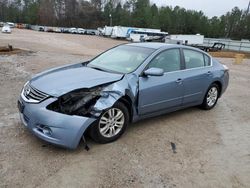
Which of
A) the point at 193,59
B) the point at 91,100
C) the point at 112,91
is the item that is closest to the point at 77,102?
the point at 91,100

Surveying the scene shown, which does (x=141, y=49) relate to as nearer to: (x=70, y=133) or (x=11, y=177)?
(x=70, y=133)

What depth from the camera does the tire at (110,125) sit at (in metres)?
3.63

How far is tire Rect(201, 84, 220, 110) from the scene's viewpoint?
18.3ft

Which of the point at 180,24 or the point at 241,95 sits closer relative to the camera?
the point at 241,95

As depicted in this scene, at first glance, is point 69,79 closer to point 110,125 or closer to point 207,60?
point 110,125

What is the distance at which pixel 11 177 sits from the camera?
294cm

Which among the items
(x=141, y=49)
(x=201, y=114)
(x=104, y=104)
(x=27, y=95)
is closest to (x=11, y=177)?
(x=27, y=95)

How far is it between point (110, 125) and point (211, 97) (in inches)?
114

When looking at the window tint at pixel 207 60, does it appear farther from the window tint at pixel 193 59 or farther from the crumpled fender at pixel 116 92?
the crumpled fender at pixel 116 92

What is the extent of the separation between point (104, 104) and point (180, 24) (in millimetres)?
80664

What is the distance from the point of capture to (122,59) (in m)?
4.65

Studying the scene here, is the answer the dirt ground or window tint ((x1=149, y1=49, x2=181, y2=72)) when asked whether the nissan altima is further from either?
the dirt ground

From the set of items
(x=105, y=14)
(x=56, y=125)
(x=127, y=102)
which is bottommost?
(x=56, y=125)

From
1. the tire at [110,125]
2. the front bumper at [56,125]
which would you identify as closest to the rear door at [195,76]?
the tire at [110,125]
